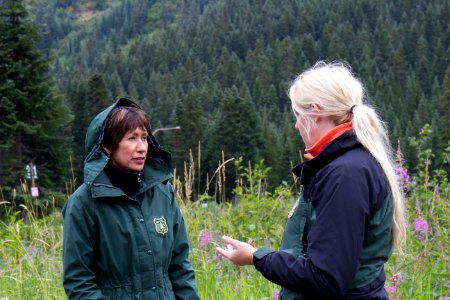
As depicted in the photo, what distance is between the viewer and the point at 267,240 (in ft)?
16.9

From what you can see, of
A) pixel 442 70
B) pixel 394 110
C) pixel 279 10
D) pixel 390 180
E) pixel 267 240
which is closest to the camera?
pixel 390 180

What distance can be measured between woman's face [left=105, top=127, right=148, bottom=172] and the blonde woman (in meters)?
0.79

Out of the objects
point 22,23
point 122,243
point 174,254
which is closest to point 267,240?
point 174,254

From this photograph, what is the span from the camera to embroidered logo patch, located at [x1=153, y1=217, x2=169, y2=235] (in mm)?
2762

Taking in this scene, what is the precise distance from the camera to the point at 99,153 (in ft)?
8.99

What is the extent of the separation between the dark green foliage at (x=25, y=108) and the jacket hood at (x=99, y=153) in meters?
19.5

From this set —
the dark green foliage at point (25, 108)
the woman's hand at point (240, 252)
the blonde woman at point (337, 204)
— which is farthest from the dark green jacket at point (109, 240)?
the dark green foliage at point (25, 108)

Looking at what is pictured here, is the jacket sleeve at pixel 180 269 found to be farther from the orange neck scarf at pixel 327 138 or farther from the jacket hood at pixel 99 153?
the orange neck scarf at pixel 327 138

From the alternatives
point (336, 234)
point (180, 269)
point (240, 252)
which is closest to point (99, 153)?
point (180, 269)

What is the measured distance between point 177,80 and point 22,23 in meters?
95.1

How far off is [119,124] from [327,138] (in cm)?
111

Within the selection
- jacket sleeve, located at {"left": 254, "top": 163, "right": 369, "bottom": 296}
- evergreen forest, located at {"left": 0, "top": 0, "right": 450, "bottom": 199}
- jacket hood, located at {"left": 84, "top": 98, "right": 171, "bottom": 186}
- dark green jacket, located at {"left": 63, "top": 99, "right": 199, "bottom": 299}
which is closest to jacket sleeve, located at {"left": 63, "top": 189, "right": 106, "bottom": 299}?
dark green jacket, located at {"left": 63, "top": 99, "right": 199, "bottom": 299}

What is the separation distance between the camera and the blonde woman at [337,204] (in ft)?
6.38

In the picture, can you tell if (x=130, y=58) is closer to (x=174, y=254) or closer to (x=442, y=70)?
(x=442, y=70)
